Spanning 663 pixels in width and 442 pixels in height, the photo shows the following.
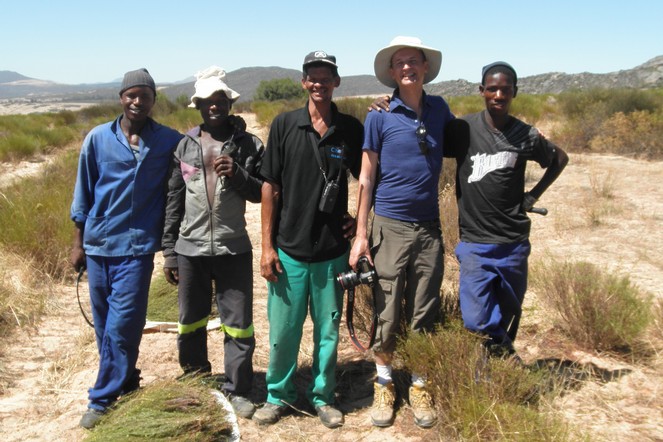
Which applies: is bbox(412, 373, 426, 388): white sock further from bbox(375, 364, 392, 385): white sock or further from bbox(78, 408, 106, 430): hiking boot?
bbox(78, 408, 106, 430): hiking boot

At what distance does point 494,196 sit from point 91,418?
254 centimetres

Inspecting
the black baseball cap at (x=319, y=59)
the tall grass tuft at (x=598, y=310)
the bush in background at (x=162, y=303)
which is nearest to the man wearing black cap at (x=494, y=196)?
the black baseball cap at (x=319, y=59)

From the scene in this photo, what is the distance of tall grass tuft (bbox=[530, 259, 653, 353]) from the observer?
382 cm

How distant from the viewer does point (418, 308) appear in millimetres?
3137

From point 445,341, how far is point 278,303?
3.07ft

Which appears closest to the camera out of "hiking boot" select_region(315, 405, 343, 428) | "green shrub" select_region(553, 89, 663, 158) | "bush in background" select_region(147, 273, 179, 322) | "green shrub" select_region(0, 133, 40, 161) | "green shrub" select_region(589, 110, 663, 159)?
"hiking boot" select_region(315, 405, 343, 428)

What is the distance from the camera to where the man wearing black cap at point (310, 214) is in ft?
9.84

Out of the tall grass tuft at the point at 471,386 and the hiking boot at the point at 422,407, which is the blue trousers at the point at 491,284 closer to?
the tall grass tuft at the point at 471,386

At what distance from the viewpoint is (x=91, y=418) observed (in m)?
3.16

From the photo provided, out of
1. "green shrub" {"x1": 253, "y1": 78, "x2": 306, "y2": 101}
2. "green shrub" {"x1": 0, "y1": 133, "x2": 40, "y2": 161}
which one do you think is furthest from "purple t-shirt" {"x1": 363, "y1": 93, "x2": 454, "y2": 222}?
"green shrub" {"x1": 253, "y1": 78, "x2": 306, "y2": 101}

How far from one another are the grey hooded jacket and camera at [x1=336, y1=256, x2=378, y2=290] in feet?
1.99

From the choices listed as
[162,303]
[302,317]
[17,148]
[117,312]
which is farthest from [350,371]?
[17,148]

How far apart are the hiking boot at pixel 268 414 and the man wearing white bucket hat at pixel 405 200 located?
55cm

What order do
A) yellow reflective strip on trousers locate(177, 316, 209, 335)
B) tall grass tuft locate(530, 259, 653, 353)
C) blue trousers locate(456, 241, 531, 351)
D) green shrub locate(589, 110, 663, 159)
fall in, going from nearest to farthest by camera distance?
1. blue trousers locate(456, 241, 531, 351)
2. yellow reflective strip on trousers locate(177, 316, 209, 335)
3. tall grass tuft locate(530, 259, 653, 353)
4. green shrub locate(589, 110, 663, 159)
